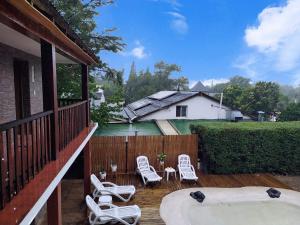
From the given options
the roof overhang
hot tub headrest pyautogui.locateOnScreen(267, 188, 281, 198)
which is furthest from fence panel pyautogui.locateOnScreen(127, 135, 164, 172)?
the roof overhang

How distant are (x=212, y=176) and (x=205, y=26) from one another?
83.0 meters

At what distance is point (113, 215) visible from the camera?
7742 millimetres

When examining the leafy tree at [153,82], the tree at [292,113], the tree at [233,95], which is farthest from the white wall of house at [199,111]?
the leafy tree at [153,82]

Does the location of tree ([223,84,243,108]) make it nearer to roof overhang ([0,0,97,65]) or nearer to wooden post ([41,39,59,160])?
wooden post ([41,39,59,160])

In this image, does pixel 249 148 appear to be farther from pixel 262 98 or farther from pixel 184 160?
pixel 262 98

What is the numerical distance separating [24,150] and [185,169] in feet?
30.0

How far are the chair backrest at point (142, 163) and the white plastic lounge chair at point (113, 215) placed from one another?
3715 mm

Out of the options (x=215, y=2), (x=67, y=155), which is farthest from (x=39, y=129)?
(x=215, y=2)

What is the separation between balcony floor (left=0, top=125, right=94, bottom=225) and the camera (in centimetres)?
297

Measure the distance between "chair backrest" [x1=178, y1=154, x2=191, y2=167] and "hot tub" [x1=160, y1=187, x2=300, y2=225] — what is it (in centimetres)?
179

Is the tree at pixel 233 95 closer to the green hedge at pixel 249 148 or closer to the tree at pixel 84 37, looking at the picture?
the tree at pixel 84 37

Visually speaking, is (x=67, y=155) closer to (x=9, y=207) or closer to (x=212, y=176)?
(x=9, y=207)

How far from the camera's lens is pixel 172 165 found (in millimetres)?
12688

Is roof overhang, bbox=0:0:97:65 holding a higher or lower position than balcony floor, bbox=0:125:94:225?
higher
